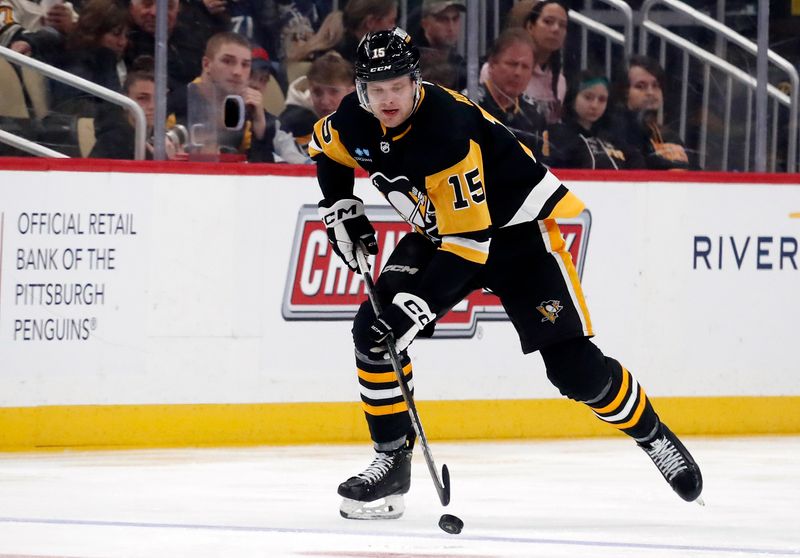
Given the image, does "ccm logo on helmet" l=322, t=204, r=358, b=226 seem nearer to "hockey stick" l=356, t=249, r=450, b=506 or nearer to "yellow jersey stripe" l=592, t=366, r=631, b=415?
"hockey stick" l=356, t=249, r=450, b=506

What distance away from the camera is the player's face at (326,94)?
6621 mm

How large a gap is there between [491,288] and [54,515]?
4.60ft

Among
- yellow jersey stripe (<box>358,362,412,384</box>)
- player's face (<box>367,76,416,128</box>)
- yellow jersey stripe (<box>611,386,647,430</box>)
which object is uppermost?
player's face (<box>367,76,416,128</box>)

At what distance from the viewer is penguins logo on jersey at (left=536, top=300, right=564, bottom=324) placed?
4.48m

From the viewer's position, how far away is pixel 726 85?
7.26m

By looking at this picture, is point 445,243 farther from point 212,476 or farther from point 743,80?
point 743,80

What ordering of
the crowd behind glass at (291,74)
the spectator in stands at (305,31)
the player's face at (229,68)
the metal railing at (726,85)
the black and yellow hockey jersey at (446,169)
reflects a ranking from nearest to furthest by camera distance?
the black and yellow hockey jersey at (446,169) → the crowd behind glass at (291,74) → the player's face at (229,68) → the spectator in stands at (305,31) → the metal railing at (726,85)

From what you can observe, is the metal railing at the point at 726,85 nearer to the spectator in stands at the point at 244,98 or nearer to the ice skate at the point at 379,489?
the spectator in stands at the point at 244,98

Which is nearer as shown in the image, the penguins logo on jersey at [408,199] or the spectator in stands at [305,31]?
the penguins logo on jersey at [408,199]

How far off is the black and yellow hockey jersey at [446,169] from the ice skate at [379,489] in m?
0.66

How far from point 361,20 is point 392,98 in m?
2.61

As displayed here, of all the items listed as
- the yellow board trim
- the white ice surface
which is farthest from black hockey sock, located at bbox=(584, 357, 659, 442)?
the yellow board trim

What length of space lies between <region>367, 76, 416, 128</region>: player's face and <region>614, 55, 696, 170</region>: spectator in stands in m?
3.15

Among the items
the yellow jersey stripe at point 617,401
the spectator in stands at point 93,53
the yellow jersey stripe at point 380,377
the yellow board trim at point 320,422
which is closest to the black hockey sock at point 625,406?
the yellow jersey stripe at point 617,401
